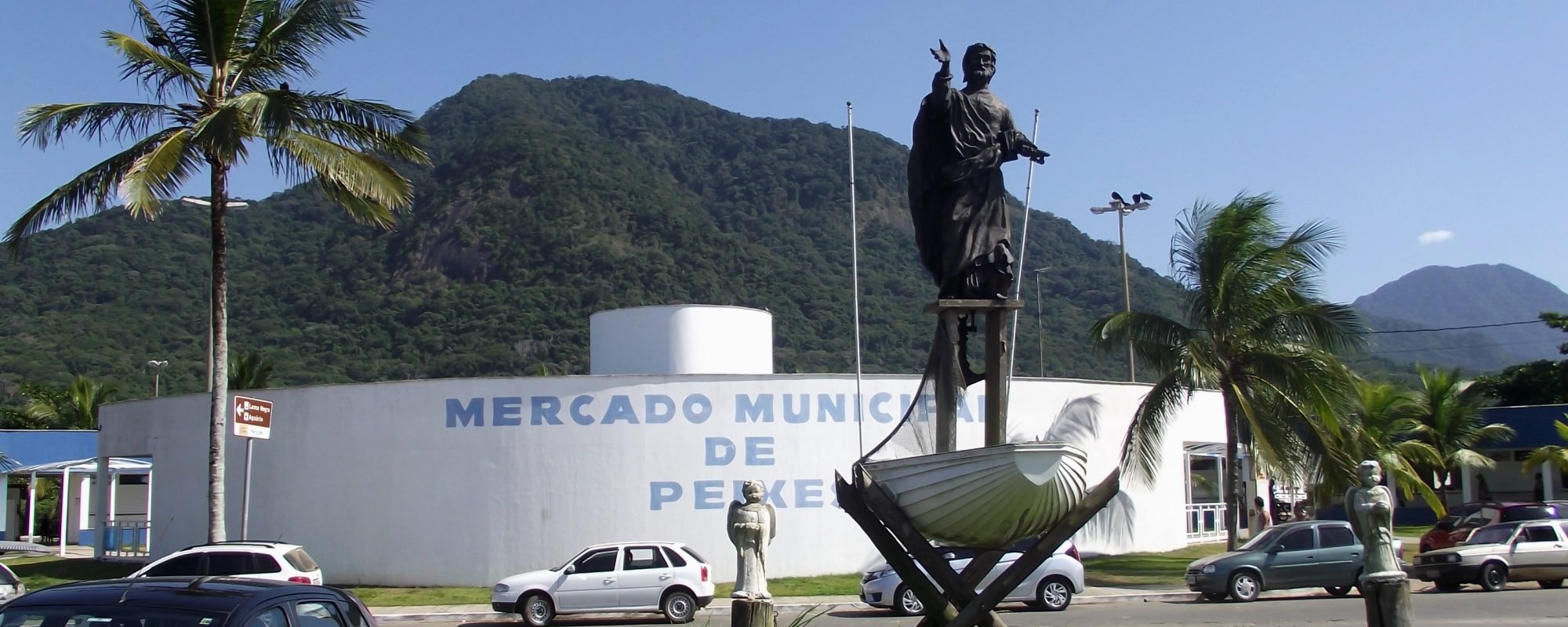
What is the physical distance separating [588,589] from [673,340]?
29.1 feet

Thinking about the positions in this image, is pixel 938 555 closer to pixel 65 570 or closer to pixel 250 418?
pixel 250 418

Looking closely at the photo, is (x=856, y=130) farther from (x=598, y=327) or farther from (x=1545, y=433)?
(x=598, y=327)

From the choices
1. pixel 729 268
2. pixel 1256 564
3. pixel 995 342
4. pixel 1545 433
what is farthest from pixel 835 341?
pixel 995 342

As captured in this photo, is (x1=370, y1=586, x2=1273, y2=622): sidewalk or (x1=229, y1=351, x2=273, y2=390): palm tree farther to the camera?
(x1=229, y1=351, x2=273, y2=390): palm tree

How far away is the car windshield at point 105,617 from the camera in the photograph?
6004 millimetres

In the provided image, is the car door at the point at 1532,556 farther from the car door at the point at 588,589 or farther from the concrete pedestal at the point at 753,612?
the concrete pedestal at the point at 753,612

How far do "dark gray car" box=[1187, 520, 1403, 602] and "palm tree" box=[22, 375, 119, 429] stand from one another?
155 feet

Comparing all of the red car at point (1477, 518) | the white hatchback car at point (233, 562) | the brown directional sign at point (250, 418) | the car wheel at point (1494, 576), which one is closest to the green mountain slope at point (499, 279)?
the red car at point (1477, 518)

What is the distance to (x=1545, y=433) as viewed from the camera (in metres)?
42.9

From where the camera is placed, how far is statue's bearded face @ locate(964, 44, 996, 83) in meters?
9.38

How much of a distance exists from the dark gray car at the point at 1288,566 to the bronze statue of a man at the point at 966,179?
14139mm

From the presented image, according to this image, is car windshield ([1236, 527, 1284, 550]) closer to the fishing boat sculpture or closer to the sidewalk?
the sidewalk

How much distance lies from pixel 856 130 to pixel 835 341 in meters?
62.5

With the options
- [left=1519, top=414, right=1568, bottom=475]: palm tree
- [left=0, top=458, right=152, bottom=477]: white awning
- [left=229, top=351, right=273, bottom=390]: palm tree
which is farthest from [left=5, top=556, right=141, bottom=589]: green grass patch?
[left=1519, top=414, right=1568, bottom=475]: palm tree
